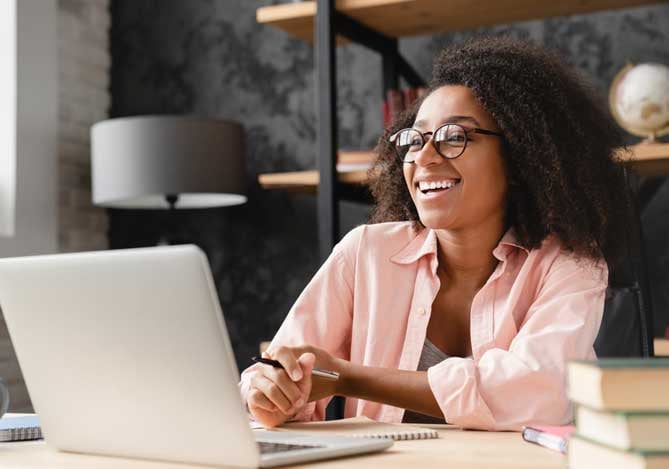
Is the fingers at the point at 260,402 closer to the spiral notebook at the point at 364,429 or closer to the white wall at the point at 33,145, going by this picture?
the spiral notebook at the point at 364,429

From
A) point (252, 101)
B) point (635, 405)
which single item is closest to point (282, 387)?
point (635, 405)

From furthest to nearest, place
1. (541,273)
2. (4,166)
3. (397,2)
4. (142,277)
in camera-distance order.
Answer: (4,166), (397,2), (541,273), (142,277)

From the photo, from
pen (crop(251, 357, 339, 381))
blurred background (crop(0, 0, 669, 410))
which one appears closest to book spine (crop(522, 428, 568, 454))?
pen (crop(251, 357, 339, 381))

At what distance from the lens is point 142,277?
0.86 meters

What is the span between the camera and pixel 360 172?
2.70 m

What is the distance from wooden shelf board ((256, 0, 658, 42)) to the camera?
2711 millimetres

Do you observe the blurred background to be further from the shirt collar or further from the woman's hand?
the woman's hand

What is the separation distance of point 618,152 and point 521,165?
0.78 feet

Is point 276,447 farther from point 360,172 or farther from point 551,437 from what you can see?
point 360,172

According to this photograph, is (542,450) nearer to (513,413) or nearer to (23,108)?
(513,413)

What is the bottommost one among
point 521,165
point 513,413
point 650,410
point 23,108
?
point 513,413

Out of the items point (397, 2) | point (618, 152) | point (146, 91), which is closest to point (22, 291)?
point (618, 152)

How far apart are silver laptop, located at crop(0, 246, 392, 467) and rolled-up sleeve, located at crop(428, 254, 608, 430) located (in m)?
0.34

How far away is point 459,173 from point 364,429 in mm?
672
